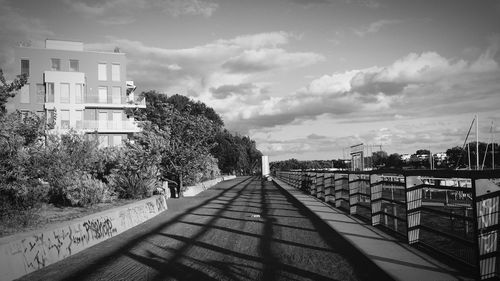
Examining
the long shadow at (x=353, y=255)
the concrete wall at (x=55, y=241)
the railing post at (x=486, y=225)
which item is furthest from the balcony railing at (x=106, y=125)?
the railing post at (x=486, y=225)

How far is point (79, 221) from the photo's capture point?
9688mm

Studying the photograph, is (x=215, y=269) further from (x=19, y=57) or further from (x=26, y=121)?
(x=19, y=57)

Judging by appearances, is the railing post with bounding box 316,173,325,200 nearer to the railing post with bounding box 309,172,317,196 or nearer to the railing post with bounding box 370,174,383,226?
the railing post with bounding box 309,172,317,196

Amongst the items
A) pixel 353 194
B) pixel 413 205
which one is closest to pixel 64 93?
pixel 353 194

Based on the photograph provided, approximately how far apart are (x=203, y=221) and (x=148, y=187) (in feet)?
26.7

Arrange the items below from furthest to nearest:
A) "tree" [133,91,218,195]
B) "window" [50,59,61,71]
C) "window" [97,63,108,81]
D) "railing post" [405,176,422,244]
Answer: "window" [97,63,108,81]
"window" [50,59,61,71]
"tree" [133,91,218,195]
"railing post" [405,176,422,244]

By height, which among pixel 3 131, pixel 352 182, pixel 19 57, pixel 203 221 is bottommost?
pixel 203 221

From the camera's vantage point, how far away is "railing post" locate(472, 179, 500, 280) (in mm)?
5406

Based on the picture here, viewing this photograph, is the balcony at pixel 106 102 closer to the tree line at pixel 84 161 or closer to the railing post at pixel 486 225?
the tree line at pixel 84 161

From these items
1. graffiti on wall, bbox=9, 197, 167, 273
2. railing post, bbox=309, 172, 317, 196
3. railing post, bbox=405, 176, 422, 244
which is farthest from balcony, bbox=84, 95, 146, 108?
railing post, bbox=405, 176, 422, 244

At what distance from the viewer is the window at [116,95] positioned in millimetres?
59250

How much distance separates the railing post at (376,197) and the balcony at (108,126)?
4549 cm

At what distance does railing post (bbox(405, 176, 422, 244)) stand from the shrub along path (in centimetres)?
122

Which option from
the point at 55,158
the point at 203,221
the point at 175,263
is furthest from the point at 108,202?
the point at 175,263
